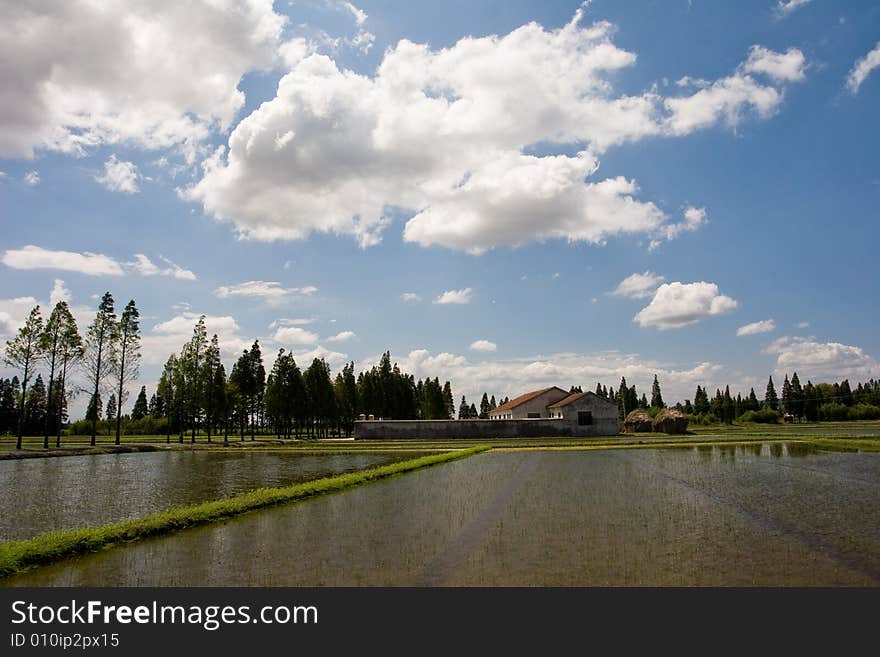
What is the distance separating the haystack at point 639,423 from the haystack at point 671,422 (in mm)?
2925

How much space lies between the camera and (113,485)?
23828mm

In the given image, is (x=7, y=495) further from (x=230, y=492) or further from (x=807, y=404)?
(x=807, y=404)

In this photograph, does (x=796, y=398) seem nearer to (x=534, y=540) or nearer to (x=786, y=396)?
(x=786, y=396)

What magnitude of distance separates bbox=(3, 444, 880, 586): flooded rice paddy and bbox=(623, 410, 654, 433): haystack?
6365 cm

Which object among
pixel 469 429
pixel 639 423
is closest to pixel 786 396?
pixel 639 423

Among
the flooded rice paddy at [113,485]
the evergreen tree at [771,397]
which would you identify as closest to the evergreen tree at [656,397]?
the evergreen tree at [771,397]

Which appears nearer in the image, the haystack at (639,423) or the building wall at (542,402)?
the haystack at (639,423)

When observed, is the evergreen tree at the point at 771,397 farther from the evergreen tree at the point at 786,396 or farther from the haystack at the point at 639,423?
the haystack at the point at 639,423

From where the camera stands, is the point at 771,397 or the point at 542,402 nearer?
the point at 542,402

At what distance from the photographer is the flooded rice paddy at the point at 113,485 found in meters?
16.1

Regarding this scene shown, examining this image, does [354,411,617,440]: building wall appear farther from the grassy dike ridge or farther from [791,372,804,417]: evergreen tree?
[791,372,804,417]: evergreen tree

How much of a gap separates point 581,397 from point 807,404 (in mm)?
94191

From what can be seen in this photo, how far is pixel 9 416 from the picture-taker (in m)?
102

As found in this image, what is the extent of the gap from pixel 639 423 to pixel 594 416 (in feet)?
56.7
